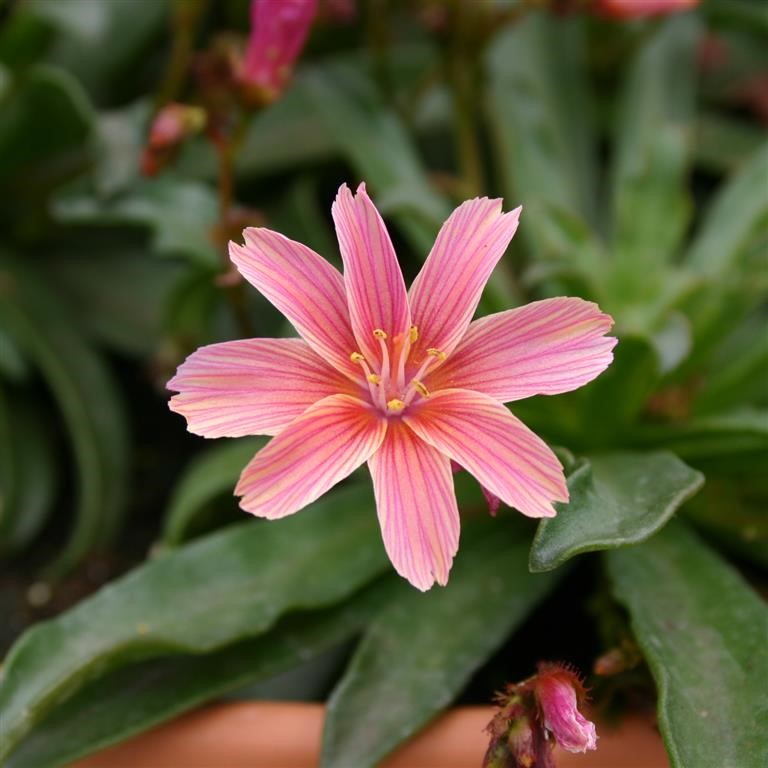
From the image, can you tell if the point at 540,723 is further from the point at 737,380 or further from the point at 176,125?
the point at 176,125

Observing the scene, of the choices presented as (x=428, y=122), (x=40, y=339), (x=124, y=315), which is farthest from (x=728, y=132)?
(x=40, y=339)

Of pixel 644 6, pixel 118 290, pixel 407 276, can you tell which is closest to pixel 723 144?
pixel 644 6

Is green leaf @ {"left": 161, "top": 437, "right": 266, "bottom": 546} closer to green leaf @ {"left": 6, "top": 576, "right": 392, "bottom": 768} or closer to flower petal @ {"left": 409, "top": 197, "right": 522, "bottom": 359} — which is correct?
green leaf @ {"left": 6, "top": 576, "right": 392, "bottom": 768}

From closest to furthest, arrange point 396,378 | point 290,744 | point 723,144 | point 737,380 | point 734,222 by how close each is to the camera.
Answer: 1. point 396,378
2. point 290,744
3. point 737,380
4. point 734,222
5. point 723,144

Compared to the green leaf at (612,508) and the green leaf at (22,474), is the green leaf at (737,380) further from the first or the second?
the green leaf at (22,474)

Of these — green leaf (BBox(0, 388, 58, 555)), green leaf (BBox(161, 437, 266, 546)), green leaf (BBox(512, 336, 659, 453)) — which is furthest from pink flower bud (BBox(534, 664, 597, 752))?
green leaf (BBox(0, 388, 58, 555))

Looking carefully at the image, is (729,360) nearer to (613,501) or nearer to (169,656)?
(613,501)
